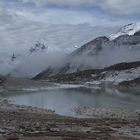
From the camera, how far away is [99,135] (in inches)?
1303

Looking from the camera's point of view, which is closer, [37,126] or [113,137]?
[113,137]

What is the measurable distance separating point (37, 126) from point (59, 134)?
5218mm

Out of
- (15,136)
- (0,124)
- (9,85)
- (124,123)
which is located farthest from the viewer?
(9,85)

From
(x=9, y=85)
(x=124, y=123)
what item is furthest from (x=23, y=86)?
(x=124, y=123)

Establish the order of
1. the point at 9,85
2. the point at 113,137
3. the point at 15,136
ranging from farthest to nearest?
the point at 9,85, the point at 113,137, the point at 15,136

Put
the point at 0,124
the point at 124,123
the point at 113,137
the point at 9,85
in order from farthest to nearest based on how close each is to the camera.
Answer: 1. the point at 9,85
2. the point at 124,123
3. the point at 0,124
4. the point at 113,137

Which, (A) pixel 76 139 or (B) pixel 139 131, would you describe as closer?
(A) pixel 76 139

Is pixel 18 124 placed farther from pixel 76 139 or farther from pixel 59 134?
pixel 76 139

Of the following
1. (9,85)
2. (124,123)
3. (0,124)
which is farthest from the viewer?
(9,85)

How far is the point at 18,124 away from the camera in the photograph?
3788 cm

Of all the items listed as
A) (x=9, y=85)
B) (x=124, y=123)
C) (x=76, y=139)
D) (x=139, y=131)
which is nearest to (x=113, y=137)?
(x=76, y=139)

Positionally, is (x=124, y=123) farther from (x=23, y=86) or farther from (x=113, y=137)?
(x=23, y=86)

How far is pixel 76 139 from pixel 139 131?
30.9 ft

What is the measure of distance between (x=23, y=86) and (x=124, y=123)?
108400 millimetres
